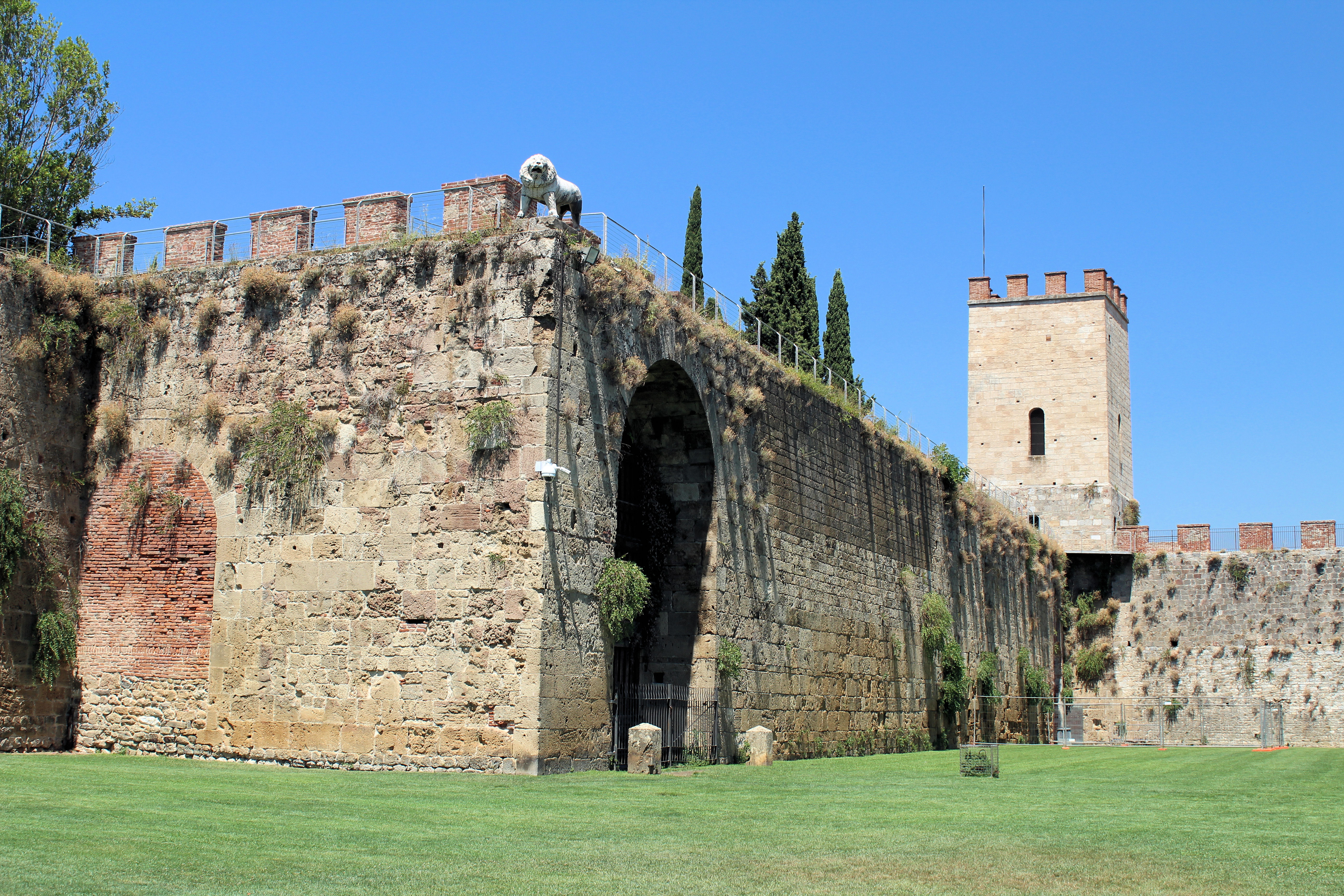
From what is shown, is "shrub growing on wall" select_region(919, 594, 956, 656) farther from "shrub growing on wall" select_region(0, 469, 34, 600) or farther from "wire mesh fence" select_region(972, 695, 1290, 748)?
"shrub growing on wall" select_region(0, 469, 34, 600)

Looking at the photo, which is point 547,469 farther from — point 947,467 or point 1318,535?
point 1318,535

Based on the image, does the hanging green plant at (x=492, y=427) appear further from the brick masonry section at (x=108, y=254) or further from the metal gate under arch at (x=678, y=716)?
the brick masonry section at (x=108, y=254)

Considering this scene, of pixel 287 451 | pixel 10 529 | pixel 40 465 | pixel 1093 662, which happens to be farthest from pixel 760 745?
pixel 1093 662

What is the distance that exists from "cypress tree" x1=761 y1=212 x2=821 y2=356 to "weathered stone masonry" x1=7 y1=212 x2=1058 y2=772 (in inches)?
764

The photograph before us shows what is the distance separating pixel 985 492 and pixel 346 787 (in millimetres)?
27997

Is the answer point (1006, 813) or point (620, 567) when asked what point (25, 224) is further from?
point (1006, 813)

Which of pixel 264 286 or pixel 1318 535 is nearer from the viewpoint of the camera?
pixel 264 286

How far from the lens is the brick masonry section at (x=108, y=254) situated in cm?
2095

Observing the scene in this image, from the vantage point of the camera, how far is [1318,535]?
142 feet

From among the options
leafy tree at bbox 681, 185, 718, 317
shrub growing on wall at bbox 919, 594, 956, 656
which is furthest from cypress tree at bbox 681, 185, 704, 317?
shrub growing on wall at bbox 919, 594, 956, 656

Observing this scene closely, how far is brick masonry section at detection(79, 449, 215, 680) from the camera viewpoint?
1911 cm

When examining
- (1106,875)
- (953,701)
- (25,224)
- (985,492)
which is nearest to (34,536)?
(25,224)

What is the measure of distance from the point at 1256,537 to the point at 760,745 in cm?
2903

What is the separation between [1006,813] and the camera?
13000 millimetres
